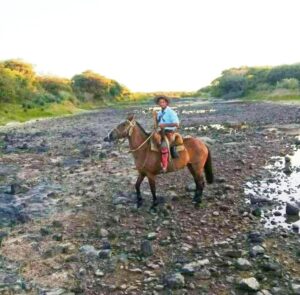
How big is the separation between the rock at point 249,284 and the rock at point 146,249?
2.14 metres

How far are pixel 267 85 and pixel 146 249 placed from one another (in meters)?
101

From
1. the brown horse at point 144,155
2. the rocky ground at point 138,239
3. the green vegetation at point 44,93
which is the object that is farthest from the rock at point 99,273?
the green vegetation at point 44,93

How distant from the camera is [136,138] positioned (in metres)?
12.1

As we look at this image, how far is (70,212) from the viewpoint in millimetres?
12086

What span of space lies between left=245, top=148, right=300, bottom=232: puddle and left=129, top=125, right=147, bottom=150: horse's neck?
→ 3.45m

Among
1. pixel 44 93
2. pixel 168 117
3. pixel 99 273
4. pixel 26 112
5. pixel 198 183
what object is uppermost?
pixel 168 117

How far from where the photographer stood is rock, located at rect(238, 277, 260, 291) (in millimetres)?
7145

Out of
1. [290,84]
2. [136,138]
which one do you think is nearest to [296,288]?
[136,138]

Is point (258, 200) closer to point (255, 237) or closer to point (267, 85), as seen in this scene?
point (255, 237)

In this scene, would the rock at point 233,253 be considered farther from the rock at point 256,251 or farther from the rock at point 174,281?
the rock at point 174,281

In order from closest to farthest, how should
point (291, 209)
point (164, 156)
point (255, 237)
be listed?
point (255, 237) → point (291, 209) → point (164, 156)

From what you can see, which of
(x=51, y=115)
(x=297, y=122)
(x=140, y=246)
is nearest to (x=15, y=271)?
(x=140, y=246)

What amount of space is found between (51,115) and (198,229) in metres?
62.1

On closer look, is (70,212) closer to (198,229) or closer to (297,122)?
(198,229)
